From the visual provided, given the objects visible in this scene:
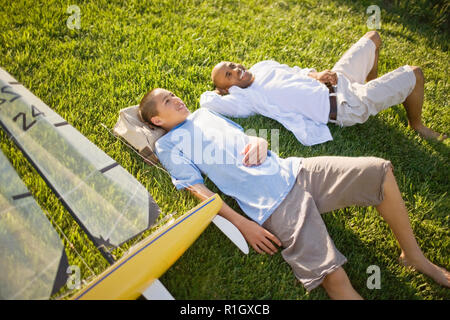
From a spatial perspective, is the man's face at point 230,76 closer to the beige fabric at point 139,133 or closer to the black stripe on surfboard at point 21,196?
the beige fabric at point 139,133

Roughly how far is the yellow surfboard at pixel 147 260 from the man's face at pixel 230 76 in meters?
1.65

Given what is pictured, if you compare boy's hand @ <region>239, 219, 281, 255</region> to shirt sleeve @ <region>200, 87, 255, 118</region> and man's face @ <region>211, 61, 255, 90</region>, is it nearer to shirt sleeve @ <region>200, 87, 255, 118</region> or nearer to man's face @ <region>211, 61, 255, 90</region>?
shirt sleeve @ <region>200, 87, 255, 118</region>

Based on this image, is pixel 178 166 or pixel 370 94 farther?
pixel 370 94

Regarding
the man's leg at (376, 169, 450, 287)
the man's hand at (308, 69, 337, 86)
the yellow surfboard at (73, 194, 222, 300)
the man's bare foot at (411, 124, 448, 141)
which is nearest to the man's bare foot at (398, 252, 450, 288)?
the man's leg at (376, 169, 450, 287)

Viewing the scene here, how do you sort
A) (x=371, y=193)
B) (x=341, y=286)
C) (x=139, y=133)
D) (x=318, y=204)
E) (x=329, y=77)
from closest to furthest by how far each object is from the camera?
(x=341, y=286), (x=371, y=193), (x=318, y=204), (x=139, y=133), (x=329, y=77)

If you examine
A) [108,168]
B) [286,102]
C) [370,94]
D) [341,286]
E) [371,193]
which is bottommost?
[341,286]

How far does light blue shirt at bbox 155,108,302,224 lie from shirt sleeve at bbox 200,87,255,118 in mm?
392

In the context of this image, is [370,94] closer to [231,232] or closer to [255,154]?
[255,154]

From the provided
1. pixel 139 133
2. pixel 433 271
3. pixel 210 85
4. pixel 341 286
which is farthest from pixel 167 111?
pixel 433 271

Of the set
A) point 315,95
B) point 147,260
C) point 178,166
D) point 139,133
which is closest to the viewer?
point 147,260

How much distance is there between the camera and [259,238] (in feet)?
7.40

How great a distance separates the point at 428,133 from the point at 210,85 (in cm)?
245

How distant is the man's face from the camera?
3.42 metres
